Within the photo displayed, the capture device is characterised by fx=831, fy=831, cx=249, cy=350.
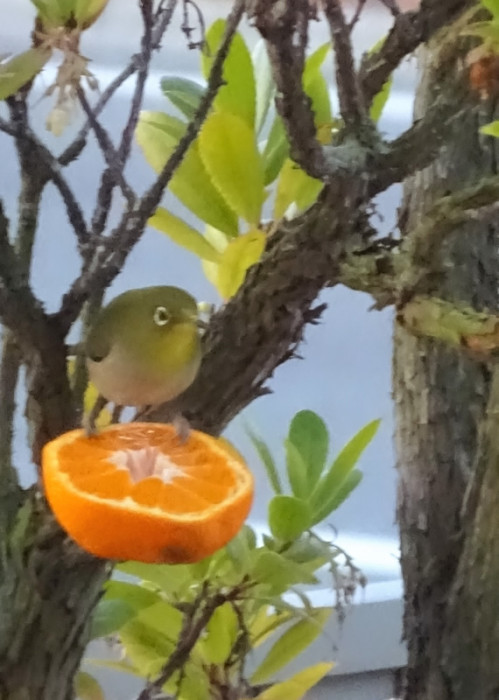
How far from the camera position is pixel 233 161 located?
353 millimetres

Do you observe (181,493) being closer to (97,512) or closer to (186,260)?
(97,512)

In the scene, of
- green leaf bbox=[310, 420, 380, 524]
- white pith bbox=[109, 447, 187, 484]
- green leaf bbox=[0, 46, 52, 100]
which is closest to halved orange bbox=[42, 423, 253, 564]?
white pith bbox=[109, 447, 187, 484]

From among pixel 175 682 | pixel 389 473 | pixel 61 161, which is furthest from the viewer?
pixel 389 473

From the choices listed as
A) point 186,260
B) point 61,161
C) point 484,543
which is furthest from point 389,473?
point 61,161

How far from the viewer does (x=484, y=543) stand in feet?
1.26

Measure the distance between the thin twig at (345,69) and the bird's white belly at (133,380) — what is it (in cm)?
9

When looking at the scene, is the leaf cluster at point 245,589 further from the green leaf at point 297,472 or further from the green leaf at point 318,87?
the green leaf at point 318,87

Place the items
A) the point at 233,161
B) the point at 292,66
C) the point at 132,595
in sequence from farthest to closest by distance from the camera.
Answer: the point at 132,595
the point at 233,161
the point at 292,66

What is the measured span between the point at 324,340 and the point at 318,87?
23.2 inches

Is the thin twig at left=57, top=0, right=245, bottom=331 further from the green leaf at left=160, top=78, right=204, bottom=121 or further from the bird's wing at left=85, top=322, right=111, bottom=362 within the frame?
the green leaf at left=160, top=78, right=204, bottom=121

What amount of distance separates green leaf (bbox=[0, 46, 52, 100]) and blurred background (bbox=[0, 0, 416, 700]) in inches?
16.3

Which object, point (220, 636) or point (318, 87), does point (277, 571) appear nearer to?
point (220, 636)

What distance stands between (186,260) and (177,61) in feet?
0.64

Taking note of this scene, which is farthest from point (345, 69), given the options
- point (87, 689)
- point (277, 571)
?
point (87, 689)
